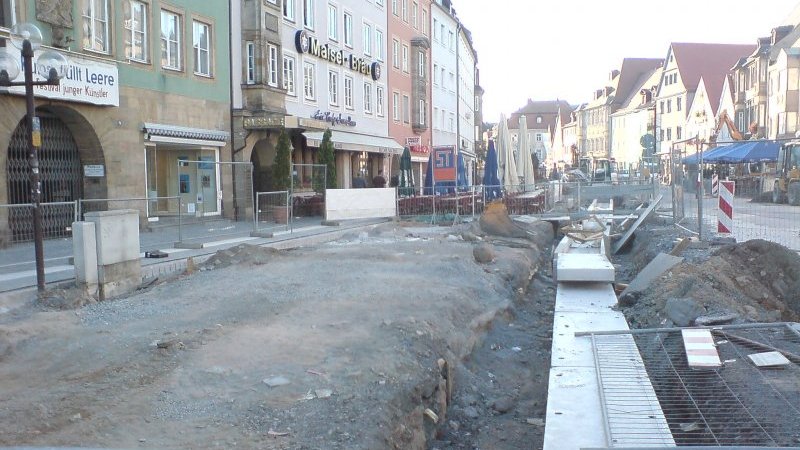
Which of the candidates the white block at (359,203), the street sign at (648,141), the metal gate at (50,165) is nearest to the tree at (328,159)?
the white block at (359,203)

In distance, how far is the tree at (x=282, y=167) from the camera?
75.6 ft

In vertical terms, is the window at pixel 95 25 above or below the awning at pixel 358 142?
above

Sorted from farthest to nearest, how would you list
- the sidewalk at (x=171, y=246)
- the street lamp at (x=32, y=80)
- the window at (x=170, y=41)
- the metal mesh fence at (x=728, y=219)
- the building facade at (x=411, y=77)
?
the building facade at (x=411, y=77)
the window at (x=170, y=41)
the metal mesh fence at (x=728, y=219)
the sidewalk at (x=171, y=246)
the street lamp at (x=32, y=80)

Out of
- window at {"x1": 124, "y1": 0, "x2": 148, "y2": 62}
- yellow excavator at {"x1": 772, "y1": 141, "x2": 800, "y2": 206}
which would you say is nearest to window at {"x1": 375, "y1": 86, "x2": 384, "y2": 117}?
window at {"x1": 124, "y1": 0, "x2": 148, "y2": 62}

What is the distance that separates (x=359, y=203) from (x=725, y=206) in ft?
36.2

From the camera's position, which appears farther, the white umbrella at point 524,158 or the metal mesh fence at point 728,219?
the white umbrella at point 524,158

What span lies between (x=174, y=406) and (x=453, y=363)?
3033 millimetres

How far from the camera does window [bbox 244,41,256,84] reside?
24.1 metres

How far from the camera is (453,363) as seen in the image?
23.8 feet

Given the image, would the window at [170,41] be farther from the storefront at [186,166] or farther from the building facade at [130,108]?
the storefront at [186,166]

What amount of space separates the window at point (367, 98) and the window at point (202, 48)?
1367 cm

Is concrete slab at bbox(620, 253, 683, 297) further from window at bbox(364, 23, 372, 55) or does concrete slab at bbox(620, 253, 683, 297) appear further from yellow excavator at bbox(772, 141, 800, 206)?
window at bbox(364, 23, 372, 55)

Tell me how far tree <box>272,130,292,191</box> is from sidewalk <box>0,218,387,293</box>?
5.69 feet

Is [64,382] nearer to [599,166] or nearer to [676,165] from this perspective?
[676,165]
